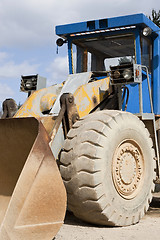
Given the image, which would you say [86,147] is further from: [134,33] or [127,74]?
[134,33]

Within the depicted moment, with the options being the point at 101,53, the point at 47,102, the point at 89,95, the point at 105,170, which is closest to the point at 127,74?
the point at 89,95

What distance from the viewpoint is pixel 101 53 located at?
640 centimetres

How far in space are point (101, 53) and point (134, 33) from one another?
809 millimetres

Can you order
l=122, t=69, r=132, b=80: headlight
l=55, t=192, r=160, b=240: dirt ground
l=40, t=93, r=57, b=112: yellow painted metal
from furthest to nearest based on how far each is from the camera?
1. l=40, t=93, r=57, b=112: yellow painted metal
2. l=122, t=69, r=132, b=80: headlight
3. l=55, t=192, r=160, b=240: dirt ground

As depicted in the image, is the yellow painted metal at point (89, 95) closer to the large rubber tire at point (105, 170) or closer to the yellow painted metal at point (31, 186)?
the large rubber tire at point (105, 170)

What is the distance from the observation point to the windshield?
6035 millimetres

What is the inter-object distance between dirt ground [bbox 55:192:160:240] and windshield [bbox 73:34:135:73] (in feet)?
9.08

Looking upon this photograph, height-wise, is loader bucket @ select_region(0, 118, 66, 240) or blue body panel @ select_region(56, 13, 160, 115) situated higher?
blue body panel @ select_region(56, 13, 160, 115)

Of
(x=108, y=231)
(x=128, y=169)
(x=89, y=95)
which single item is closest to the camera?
(x=108, y=231)

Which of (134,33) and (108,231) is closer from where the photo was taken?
(108,231)

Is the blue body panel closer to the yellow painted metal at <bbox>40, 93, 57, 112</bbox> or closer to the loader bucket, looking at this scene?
the yellow painted metal at <bbox>40, 93, 57, 112</bbox>

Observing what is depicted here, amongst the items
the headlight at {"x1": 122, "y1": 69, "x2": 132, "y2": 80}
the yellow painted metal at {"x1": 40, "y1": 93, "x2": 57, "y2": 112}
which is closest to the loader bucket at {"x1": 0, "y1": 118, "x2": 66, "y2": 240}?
the headlight at {"x1": 122, "y1": 69, "x2": 132, "y2": 80}

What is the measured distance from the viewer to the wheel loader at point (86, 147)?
3148 millimetres

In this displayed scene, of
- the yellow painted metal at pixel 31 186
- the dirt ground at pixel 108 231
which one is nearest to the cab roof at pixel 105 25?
the yellow painted metal at pixel 31 186
